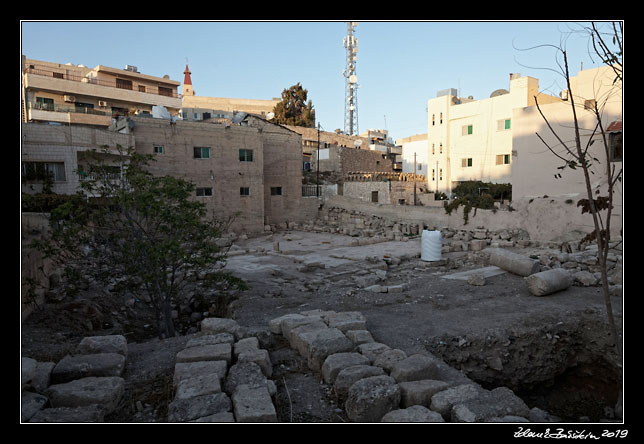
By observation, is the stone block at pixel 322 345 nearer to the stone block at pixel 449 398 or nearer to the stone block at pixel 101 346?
the stone block at pixel 449 398

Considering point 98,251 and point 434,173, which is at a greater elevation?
point 434,173

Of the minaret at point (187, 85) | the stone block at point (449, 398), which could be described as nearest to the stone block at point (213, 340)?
the stone block at point (449, 398)

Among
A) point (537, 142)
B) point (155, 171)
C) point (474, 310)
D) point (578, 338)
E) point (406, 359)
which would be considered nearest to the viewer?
point (406, 359)

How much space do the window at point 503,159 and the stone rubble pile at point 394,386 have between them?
87.7ft

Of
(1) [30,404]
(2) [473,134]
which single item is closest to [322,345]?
(1) [30,404]

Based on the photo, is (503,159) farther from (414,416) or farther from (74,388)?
(74,388)

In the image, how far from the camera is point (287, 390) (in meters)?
4.72

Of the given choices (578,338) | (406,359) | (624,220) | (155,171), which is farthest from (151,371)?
(155,171)

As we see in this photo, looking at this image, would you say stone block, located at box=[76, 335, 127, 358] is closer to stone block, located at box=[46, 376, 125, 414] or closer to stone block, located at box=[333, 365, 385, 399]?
stone block, located at box=[46, 376, 125, 414]

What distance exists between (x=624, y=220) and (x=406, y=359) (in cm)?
267

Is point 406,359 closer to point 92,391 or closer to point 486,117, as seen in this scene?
point 92,391

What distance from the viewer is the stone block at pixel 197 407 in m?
3.79

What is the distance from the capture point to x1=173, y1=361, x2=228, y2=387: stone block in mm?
4554

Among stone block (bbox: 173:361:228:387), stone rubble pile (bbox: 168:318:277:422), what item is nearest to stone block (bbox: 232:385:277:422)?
stone rubble pile (bbox: 168:318:277:422)
